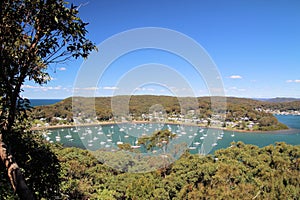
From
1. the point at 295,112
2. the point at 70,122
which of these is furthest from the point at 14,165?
the point at 295,112

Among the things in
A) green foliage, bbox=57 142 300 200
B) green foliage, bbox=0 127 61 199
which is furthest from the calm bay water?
green foliage, bbox=0 127 61 199

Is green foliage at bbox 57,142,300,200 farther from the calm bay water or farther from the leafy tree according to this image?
the calm bay water

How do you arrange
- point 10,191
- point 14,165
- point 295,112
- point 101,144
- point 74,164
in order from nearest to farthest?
point 14,165, point 10,191, point 74,164, point 101,144, point 295,112

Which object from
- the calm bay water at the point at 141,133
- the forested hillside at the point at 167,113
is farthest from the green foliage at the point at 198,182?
the calm bay water at the point at 141,133

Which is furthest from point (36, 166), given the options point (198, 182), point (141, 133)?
point (141, 133)

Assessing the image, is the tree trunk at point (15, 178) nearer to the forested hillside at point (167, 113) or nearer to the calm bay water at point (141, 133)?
the forested hillside at point (167, 113)

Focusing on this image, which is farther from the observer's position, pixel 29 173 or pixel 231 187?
pixel 231 187

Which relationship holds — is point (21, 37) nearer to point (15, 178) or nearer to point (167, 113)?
point (15, 178)

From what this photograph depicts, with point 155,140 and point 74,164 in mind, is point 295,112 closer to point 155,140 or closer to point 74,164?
point 155,140
